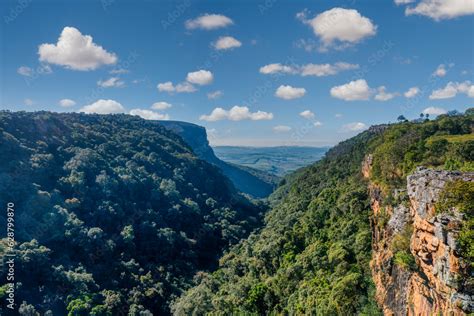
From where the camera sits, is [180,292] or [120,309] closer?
[120,309]

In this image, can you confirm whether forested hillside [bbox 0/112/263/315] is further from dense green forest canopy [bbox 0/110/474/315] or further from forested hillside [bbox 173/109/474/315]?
forested hillside [bbox 173/109/474/315]

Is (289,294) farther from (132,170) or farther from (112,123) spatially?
(112,123)

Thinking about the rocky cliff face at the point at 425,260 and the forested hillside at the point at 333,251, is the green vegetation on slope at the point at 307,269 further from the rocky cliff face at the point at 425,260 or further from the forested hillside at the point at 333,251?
the rocky cliff face at the point at 425,260

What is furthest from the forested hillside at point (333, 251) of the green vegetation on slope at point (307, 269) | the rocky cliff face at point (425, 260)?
the rocky cliff face at point (425, 260)

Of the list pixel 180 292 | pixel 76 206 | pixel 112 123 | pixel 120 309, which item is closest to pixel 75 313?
pixel 120 309

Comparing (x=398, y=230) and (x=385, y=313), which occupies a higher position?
(x=398, y=230)

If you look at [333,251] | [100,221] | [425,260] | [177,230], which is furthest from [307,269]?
[100,221]

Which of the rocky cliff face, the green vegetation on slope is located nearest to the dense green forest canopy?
the green vegetation on slope

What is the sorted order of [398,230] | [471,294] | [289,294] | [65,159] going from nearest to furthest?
[471,294] → [398,230] → [289,294] → [65,159]

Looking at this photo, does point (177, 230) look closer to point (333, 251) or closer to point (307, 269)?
point (307, 269)
